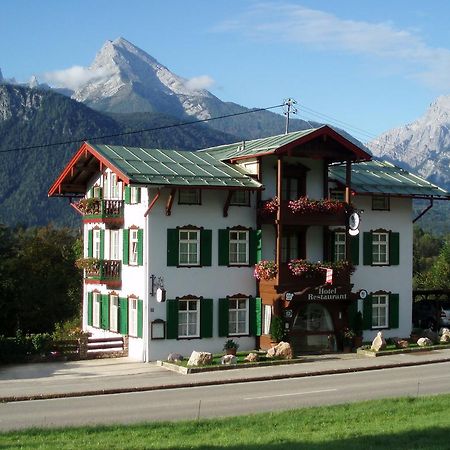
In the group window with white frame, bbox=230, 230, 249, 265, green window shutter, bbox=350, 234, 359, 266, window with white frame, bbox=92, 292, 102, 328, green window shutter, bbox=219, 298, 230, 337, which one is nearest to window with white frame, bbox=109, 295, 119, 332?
window with white frame, bbox=92, 292, 102, 328

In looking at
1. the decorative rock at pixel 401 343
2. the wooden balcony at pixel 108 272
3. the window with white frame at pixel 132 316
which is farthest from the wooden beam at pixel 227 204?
the decorative rock at pixel 401 343

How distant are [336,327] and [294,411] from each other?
54.0 feet

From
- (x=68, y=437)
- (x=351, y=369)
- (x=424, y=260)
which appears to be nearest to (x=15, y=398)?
(x=68, y=437)

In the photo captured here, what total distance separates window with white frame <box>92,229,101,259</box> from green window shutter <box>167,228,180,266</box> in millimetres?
5988

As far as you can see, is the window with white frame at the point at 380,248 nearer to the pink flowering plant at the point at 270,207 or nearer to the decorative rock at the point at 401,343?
the decorative rock at the point at 401,343

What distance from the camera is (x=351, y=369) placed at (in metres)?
30.2

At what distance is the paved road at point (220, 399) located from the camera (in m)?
20.2

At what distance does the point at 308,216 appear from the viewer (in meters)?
34.3

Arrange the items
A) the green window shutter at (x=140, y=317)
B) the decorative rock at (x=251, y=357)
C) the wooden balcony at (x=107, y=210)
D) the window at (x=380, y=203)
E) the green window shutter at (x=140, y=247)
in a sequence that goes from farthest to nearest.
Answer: the window at (x=380, y=203)
the wooden balcony at (x=107, y=210)
the green window shutter at (x=140, y=247)
the green window shutter at (x=140, y=317)
the decorative rock at (x=251, y=357)

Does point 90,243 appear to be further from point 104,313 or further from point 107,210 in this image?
point 107,210

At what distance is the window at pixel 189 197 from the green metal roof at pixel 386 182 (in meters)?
6.72

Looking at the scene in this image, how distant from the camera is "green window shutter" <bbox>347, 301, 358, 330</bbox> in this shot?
36.2m

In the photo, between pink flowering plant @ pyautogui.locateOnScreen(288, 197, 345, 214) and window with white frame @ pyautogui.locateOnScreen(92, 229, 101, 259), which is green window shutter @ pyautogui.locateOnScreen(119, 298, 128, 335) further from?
pink flowering plant @ pyautogui.locateOnScreen(288, 197, 345, 214)

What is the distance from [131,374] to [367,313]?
498 inches
